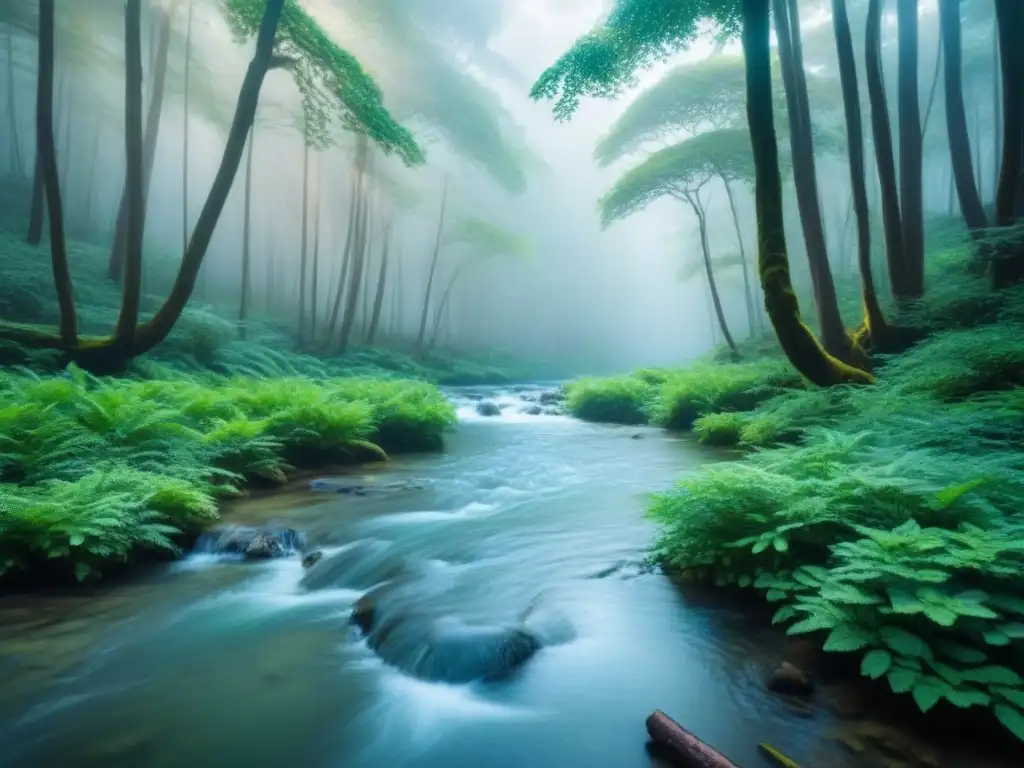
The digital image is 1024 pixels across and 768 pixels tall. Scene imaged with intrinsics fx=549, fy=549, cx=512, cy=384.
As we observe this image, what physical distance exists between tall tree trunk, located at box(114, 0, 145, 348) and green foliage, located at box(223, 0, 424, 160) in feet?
6.01

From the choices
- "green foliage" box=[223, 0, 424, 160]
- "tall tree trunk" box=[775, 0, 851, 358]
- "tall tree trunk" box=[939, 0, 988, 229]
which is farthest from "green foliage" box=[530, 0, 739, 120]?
"tall tree trunk" box=[939, 0, 988, 229]

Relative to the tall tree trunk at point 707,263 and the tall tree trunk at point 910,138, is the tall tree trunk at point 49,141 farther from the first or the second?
the tall tree trunk at point 707,263

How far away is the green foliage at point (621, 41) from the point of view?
877cm

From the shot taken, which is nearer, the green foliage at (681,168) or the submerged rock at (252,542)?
the submerged rock at (252,542)

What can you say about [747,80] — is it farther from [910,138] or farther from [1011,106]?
[910,138]

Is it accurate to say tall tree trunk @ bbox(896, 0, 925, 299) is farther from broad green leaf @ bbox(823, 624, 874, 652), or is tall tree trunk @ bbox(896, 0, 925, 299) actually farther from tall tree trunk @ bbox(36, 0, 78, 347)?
tall tree trunk @ bbox(36, 0, 78, 347)

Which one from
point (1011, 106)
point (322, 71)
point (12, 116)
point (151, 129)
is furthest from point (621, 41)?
point (12, 116)

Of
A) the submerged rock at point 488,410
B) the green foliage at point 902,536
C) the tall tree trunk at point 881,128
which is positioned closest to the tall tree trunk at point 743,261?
the tall tree trunk at point 881,128

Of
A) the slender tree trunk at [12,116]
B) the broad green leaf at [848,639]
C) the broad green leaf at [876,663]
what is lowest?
the broad green leaf at [876,663]

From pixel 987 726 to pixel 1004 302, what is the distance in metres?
8.42

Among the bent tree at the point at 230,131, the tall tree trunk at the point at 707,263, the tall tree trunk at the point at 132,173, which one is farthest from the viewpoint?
the tall tree trunk at the point at 707,263

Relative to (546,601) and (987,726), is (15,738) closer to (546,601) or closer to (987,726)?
(546,601)

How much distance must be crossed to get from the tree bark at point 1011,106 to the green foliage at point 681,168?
7.13m

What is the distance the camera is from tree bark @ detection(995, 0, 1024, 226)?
27.6 feet
